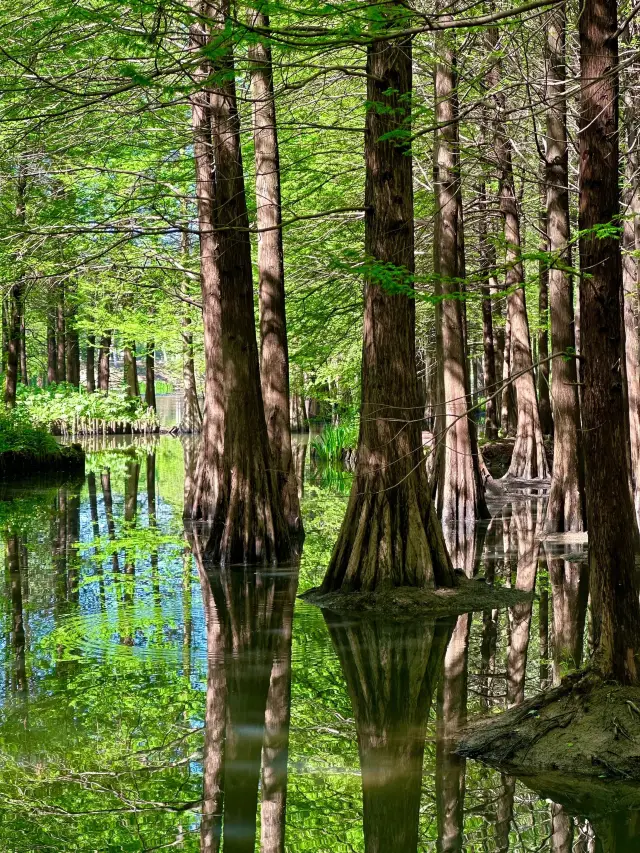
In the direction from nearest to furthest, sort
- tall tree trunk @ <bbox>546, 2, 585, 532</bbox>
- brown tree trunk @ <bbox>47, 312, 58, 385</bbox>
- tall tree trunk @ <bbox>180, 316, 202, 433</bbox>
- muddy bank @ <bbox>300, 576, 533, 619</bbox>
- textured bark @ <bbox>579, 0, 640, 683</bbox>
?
textured bark @ <bbox>579, 0, 640, 683</bbox> < muddy bank @ <bbox>300, 576, 533, 619</bbox> < tall tree trunk @ <bbox>546, 2, 585, 532</bbox> < tall tree trunk @ <bbox>180, 316, 202, 433</bbox> < brown tree trunk @ <bbox>47, 312, 58, 385</bbox>

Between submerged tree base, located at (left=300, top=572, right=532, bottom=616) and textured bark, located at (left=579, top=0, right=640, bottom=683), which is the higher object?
textured bark, located at (left=579, top=0, right=640, bottom=683)

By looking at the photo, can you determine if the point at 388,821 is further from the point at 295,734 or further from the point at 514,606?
the point at 514,606

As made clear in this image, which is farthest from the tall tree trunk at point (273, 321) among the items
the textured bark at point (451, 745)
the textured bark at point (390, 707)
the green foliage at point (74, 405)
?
the green foliage at point (74, 405)

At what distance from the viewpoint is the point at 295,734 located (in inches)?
233

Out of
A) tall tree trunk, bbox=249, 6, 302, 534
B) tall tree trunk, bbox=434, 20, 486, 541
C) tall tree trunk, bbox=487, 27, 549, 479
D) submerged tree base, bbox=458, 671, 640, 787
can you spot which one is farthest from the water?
tall tree trunk, bbox=487, 27, 549, 479

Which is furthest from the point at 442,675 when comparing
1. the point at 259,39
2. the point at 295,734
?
the point at 259,39

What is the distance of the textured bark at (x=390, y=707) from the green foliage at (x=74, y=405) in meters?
27.2

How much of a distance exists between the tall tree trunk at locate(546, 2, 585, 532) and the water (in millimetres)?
1664

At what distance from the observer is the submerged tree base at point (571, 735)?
5215 mm

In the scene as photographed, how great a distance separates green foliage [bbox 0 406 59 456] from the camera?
2311cm

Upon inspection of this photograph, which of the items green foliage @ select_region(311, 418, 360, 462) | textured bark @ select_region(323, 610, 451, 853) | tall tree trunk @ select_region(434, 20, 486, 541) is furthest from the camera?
green foliage @ select_region(311, 418, 360, 462)

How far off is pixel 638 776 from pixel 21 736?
331cm

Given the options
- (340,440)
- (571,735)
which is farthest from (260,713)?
(340,440)

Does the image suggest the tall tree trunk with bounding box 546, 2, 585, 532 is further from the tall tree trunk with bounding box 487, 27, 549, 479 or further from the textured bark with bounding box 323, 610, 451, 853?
the textured bark with bounding box 323, 610, 451, 853
